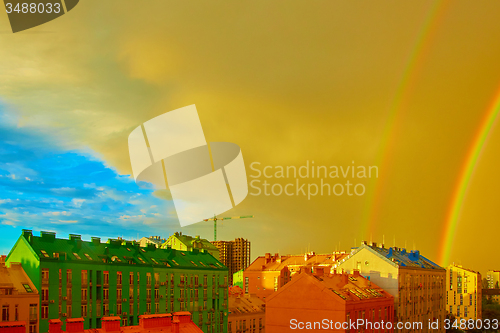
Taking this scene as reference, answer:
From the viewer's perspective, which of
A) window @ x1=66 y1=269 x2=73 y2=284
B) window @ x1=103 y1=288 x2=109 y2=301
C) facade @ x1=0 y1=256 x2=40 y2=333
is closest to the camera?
facade @ x1=0 y1=256 x2=40 y2=333

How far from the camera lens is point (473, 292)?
13738 centimetres

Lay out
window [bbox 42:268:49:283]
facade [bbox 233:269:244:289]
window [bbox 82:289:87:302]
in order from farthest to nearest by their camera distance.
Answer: facade [bbox 233:269:244:289] < window [bbox 82:289:87:302] < window [bbox 42:268:49:283]

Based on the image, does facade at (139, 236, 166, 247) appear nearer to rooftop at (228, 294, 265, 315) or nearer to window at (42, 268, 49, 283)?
rooftop at (228, 294, 265, 315)

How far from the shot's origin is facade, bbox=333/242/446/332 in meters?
79.6

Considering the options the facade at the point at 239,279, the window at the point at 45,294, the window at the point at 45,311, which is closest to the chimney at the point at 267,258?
the facade at the point at 239,279

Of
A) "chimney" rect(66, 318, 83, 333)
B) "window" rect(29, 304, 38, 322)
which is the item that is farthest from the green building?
"chimney" rect(66, 318, 83, 333)

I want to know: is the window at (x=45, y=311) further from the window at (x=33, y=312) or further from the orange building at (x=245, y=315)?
the orange building at (x=245, y=315)

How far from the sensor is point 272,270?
118 metres

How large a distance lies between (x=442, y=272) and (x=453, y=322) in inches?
478

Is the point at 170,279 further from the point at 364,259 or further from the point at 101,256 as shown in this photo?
the point at 364,259

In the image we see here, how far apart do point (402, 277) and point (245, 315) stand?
87.2 feet

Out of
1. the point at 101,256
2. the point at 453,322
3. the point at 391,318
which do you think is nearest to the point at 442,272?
the point at 453,322

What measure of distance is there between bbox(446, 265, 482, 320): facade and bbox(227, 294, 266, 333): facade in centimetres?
6925

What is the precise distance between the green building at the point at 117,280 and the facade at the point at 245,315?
2922 mm
